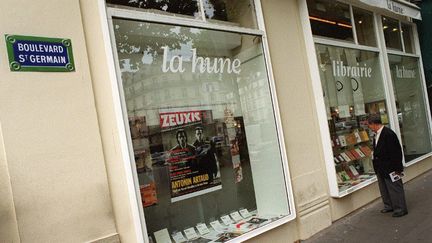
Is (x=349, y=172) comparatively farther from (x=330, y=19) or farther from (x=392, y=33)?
(x=392, y=33)

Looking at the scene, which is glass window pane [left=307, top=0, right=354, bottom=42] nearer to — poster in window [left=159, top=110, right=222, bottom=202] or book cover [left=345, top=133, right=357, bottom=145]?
book cover [left=345, top=133, right=357, bottom=145]

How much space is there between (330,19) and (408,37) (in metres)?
3.86

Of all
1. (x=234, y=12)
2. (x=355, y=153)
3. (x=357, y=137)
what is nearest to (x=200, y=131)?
(x=234, y=12)

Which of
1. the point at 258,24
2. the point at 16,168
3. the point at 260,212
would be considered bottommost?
the point at 260,212

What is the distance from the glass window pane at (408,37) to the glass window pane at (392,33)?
1.40ft

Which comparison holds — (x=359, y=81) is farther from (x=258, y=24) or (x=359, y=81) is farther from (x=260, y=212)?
(x=260, y=212)

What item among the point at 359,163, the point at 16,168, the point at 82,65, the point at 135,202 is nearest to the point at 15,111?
the point at 16,168

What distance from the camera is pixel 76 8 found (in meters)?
3.69

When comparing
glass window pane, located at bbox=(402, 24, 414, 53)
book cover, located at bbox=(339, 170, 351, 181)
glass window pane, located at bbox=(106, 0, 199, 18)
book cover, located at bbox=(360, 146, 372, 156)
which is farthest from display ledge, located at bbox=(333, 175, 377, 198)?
glass window pane, located at bbox=(402, 24, 414, 53)

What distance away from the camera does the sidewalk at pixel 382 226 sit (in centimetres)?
483

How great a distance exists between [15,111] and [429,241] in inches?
186

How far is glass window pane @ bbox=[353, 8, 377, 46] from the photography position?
24.2ft

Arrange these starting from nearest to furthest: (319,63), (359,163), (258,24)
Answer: (258,24) → (319,63) → (359,163)

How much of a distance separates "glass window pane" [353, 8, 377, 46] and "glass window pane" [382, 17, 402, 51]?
70cm
